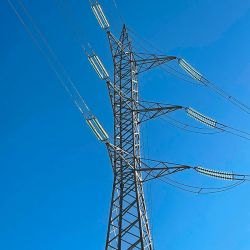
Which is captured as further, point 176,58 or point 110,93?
point 176,58

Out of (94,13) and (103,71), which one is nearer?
(103,71)

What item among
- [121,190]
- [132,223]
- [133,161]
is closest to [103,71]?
[133,161]

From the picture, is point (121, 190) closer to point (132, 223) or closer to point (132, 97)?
point (132, 223)

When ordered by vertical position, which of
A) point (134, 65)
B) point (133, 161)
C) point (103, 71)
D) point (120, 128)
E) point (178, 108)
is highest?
point (134, 65)

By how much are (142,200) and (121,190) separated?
0.98 metres

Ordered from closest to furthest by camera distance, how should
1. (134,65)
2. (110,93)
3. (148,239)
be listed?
(148,239) → (110,93) → (134,65)

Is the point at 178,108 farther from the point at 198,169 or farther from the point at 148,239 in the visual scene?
the point at 148,239

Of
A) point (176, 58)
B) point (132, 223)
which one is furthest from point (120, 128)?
point (176, 58)

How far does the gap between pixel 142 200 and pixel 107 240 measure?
2221 mm

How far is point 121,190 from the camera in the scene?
60.2 feet

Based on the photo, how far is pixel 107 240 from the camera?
1681 cm

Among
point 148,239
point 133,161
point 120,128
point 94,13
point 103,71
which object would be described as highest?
point 94,13

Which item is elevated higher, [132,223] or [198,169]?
[198,169]

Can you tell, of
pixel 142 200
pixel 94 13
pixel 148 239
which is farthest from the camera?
pixel 94 13
